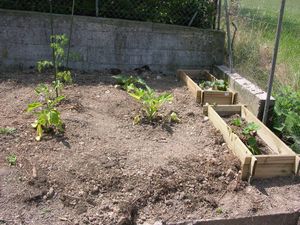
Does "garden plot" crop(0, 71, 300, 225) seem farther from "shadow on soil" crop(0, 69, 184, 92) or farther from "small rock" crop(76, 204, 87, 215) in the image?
"shadow on soil" crop(0, 69, 184, 92)

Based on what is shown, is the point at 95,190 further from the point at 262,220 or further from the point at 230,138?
the point at 230,138

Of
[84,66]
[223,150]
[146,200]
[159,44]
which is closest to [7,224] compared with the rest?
[146,200]

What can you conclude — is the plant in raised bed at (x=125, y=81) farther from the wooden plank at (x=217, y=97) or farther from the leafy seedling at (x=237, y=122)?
the leafy seedling at (x=237, y=122)

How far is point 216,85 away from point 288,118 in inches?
61.4

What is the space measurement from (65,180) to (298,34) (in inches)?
287

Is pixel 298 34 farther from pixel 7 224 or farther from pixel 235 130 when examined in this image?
pixel 7 224

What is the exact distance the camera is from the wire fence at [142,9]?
6684 mm

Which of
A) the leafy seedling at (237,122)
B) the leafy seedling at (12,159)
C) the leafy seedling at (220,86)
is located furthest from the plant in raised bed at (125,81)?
the leafy seedling at (12,159)

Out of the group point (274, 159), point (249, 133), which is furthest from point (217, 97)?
point (274, 159)

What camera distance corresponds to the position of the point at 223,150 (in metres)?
4.54

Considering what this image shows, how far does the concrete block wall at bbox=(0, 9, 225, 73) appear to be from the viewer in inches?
258

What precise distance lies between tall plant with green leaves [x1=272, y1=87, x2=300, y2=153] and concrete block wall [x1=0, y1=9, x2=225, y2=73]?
2257mm

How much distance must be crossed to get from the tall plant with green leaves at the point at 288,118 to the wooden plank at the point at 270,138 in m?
0.25

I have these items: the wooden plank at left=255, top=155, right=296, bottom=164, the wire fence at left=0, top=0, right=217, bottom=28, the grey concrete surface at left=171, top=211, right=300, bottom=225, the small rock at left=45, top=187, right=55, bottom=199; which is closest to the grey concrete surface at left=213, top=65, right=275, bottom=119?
the wooden plank at left=255, top=155, right=296, bottom=164
